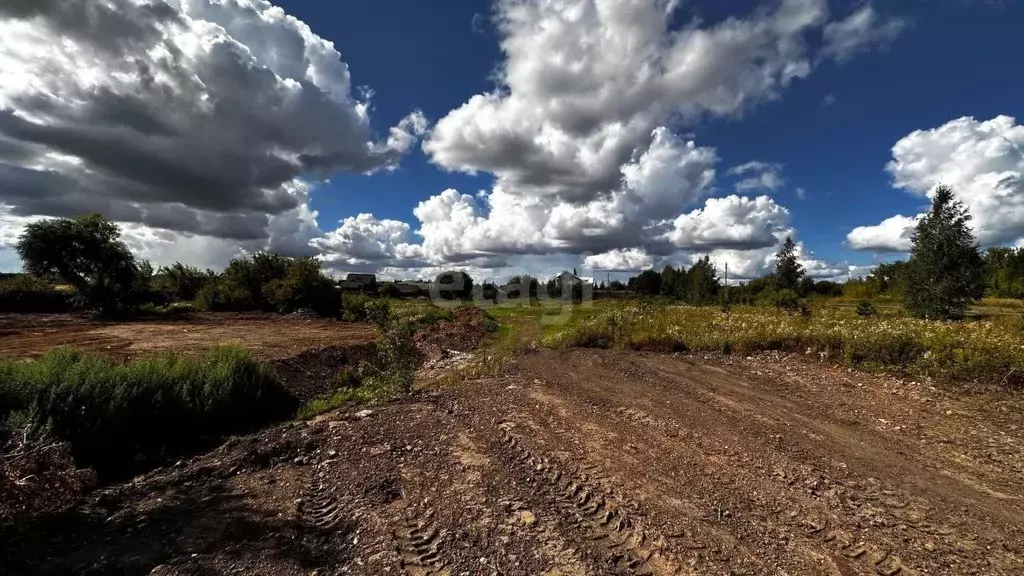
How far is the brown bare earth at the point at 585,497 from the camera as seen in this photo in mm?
3291

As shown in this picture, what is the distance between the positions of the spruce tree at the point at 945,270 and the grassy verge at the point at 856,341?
1112 cm

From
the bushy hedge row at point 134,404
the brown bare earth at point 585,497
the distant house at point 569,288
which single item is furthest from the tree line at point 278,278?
the bushy hedge row at point 134,404

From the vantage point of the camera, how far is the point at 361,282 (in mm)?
60281

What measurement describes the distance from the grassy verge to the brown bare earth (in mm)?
1147

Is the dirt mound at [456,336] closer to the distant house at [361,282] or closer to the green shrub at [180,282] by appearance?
the green shrub at [180,282]

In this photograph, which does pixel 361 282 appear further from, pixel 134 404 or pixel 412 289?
pixel 134 404

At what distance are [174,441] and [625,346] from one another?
432 inches

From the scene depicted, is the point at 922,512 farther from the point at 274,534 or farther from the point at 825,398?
the point at 274,534

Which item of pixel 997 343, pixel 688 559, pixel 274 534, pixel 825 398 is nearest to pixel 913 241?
pixel 997 343

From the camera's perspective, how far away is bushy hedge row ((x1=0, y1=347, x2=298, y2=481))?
5.88 m

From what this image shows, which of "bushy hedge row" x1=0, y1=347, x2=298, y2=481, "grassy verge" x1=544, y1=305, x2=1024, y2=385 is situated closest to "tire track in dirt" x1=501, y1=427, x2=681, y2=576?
"bushy hedge row" x1=0, y1=347, x2=298, y2=481

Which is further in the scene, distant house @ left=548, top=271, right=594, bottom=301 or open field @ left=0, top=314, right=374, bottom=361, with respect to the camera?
distant house @ left=548, top=271, right=594, bottom=301

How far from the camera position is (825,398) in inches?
295

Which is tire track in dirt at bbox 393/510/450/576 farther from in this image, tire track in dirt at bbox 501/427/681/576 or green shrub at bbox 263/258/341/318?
green shrub at bbox 263/258/341/318
